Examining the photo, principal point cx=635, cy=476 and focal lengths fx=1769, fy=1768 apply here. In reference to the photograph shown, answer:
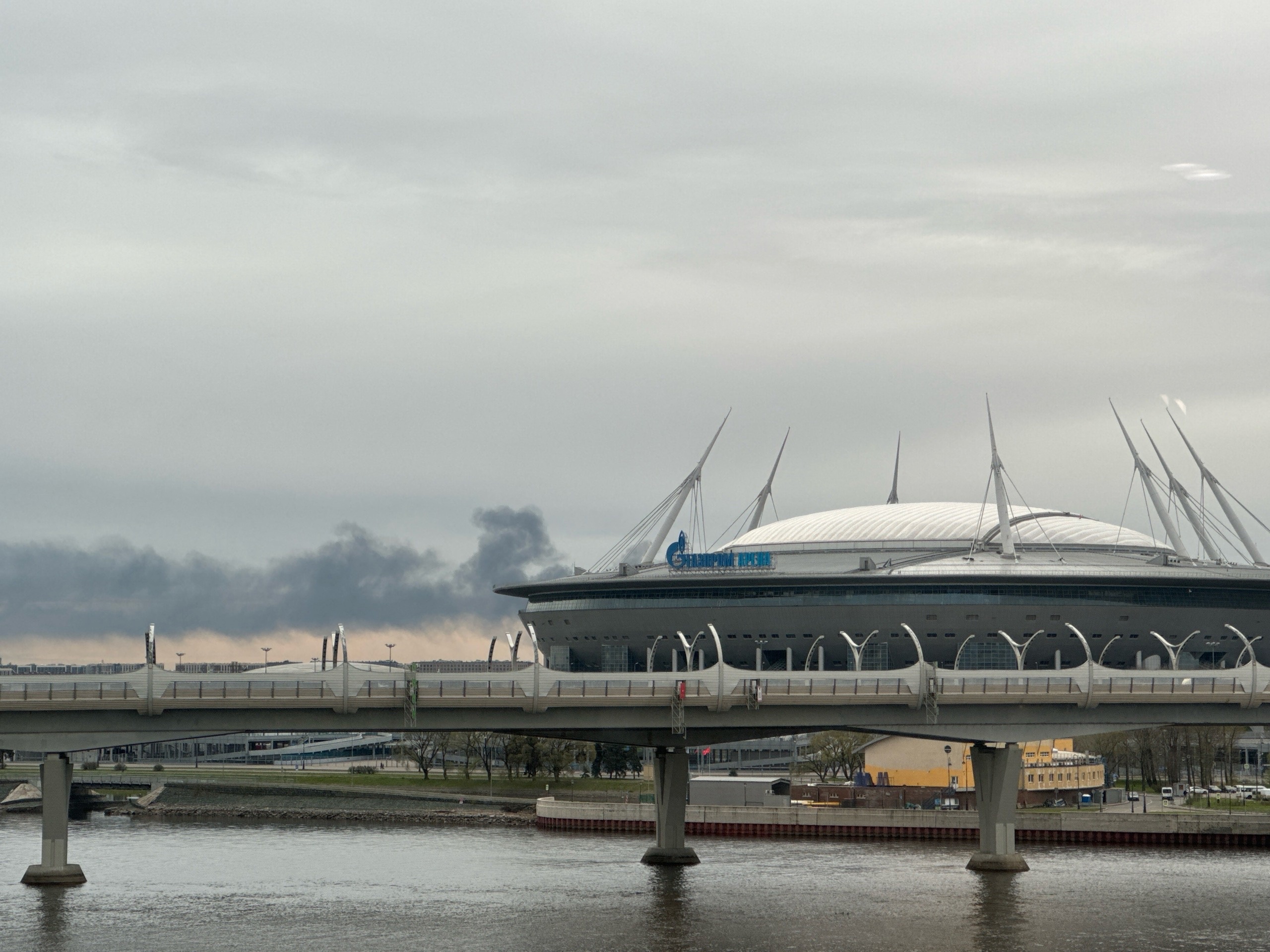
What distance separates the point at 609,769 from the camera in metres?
155

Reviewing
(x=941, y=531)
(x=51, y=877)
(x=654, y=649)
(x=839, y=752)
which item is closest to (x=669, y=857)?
(x=51, y=877)

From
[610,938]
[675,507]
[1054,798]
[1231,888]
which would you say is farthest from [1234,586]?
[610,938]

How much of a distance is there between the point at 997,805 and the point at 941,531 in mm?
88582

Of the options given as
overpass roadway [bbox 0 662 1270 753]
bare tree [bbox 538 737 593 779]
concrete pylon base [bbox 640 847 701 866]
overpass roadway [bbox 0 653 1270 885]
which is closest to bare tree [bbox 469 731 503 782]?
bare tree [bbox 538 737 593 779]

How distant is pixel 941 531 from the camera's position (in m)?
164

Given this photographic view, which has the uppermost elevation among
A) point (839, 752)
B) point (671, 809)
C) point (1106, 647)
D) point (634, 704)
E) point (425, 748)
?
point (1106, 647)

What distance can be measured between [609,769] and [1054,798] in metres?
47.4

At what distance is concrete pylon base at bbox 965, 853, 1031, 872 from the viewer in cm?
7744

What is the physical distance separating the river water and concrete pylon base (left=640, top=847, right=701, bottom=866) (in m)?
0.77

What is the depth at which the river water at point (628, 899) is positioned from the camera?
58750 mm

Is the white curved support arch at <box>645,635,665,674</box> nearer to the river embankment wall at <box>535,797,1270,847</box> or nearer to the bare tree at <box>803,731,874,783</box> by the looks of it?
the bare tree at <box>803,731,874,783</box>

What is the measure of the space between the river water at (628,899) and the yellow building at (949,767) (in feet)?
64.0

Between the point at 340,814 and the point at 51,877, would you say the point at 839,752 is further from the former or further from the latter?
the point at 51,877

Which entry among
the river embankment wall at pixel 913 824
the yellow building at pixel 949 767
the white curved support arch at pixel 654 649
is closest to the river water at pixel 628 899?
the river embankment wall at pixel 913 824
